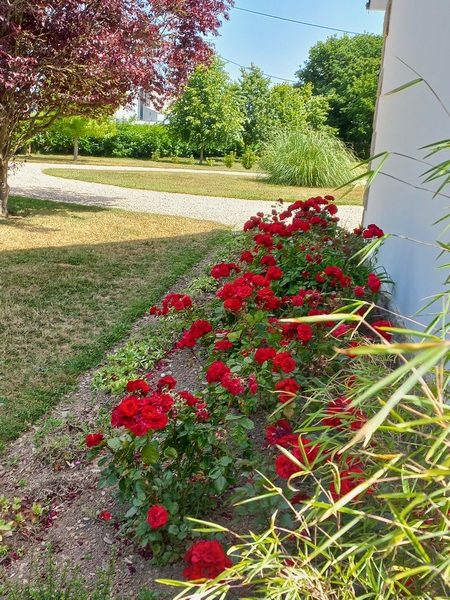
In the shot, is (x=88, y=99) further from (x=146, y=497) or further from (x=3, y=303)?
(x=146, y=497)

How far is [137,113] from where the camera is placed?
133ft

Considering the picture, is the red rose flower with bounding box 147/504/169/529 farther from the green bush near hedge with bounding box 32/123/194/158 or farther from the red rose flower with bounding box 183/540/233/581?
the green bush near hedge with bounding box 32/123/194/158

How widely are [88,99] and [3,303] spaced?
4051mm

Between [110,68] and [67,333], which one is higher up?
[110,68]

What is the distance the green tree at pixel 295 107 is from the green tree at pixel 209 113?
1.96 meters

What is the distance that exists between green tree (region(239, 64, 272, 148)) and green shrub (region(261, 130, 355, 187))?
10779 mm

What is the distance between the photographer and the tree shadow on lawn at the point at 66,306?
123 inches

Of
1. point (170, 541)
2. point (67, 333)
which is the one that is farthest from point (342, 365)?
point (67, 333)

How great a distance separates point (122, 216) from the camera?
362 inches

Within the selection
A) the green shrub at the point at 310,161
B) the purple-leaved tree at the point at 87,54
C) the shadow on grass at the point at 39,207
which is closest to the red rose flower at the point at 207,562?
the purple-leaved tree at the point at 87,54

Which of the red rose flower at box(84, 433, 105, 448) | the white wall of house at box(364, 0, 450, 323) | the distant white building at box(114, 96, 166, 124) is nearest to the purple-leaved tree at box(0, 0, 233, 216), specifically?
the distant white building at box(114, 96, 166, 124)

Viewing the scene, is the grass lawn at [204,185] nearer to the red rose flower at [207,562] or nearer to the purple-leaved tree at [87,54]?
the purple-leaved tree at [87,54]

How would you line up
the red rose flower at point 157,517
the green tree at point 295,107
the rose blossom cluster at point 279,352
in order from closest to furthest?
the rose blossom cluster at point 279,352 → the red rose flower at point 157,517 → the green tree at point 295,107

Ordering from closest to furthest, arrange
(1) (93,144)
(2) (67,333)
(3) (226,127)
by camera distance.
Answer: (2) (67,333), (3) (226,127), (1) (93,144)
